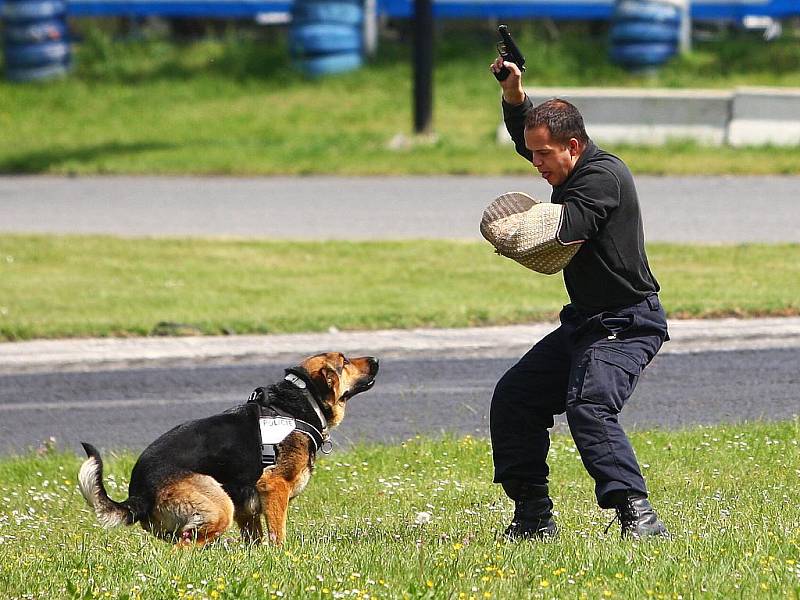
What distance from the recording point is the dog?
559 centimetres

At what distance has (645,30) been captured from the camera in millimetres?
25078

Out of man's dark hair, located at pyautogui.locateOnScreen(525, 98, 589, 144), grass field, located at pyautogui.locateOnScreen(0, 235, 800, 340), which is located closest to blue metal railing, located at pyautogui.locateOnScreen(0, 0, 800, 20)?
grass field, located at pyautogui.locateOnScreen(0, 235, 800, 340)

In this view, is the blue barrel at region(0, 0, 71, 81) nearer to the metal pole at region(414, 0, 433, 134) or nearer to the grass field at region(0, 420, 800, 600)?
the metal pole at region(414, 0, 433, 134)

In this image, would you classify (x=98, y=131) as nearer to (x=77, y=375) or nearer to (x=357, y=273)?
(x=357, y=273)

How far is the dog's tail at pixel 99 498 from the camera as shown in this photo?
5457 mm

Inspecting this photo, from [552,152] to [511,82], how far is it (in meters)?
0.57

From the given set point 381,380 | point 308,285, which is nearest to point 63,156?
point 308,285

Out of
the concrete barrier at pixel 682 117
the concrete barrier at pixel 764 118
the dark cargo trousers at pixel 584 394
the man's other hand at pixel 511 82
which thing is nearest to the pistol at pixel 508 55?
the man's other hand at pixel 511 82

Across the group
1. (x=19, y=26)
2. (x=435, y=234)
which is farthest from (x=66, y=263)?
(x=19, y=26)

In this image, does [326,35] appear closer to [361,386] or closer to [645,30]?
[645,30]

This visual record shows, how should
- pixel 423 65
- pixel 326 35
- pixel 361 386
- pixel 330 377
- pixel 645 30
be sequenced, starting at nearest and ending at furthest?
pixel 330 377, pixel 361 386, pixel 423 65, pixel 645 30, pixel 326 35

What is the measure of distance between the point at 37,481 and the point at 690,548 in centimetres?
395

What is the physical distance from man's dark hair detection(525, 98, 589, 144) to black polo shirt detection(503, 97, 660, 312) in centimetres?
13

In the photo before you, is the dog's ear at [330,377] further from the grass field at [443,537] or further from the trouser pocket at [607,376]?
the trouser pocket at [607,376]
